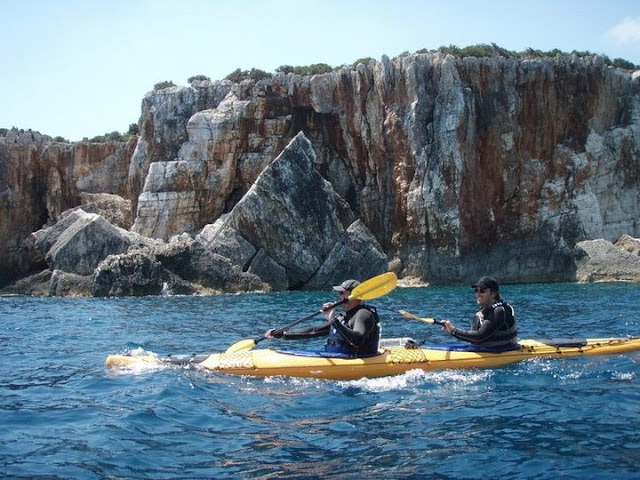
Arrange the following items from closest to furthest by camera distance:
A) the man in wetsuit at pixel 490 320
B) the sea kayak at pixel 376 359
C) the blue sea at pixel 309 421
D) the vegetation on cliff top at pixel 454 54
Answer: the blue sea at pixel 309 421 → the sea kayak at pixel 376 359 → the man in wetsuit at pixel 490 320 → the vegetation on cliff top at pixel 454 54

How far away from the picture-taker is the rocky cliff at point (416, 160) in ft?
108

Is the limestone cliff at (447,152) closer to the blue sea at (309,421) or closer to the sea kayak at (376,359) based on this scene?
the blue sea at (309,421)

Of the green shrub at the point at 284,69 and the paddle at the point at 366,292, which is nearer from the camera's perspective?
the paddle at the point at 366,292

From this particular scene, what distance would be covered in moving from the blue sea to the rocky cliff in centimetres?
2032

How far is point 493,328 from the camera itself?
995 centimetres

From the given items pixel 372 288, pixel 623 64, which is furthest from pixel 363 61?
pixel 372 288

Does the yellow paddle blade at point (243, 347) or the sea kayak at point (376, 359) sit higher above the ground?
the yellow paddle blade at point (243, 347)

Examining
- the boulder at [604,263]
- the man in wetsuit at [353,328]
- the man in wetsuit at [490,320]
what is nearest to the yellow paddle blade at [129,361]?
the man in wetsuit at [353,328]

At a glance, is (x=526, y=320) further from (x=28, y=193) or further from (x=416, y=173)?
(x=28, y=193)

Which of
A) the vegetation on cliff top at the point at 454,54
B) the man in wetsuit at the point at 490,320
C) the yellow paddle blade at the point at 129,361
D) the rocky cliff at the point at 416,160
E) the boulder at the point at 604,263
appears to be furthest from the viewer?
the vegetation on cliff top at the point at 454,54

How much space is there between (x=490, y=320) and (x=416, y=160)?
2433cm

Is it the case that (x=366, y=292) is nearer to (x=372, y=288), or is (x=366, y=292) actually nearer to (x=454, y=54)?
(x=372, y=288)

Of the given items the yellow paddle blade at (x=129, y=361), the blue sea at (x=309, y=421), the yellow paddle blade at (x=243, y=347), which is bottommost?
the blue sea at (x=309, y=421)

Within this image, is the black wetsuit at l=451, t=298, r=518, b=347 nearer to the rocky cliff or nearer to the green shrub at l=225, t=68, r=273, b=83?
the rocky cliff
